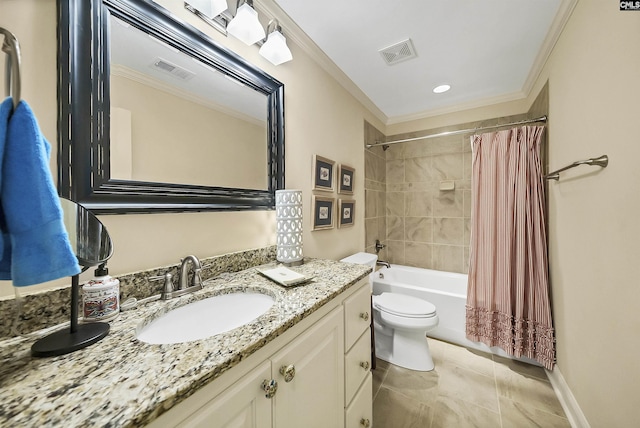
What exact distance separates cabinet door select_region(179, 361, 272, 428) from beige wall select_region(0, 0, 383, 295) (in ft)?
1.94

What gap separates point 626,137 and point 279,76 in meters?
1.63

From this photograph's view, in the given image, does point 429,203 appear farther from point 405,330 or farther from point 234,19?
point 234,19

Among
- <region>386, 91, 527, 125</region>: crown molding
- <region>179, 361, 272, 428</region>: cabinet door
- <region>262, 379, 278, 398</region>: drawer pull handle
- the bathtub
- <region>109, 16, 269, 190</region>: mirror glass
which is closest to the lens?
<region>179, 361, 272, 428</region>: cabinet door

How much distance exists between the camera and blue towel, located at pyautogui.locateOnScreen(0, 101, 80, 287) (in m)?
0.42

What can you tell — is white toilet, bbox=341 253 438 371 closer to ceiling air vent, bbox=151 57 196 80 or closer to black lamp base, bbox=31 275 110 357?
black lamp base, bbox=31 275 110 357

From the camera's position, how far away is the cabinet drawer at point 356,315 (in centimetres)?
97

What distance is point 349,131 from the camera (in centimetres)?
223

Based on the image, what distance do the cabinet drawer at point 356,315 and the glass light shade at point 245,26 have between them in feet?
4.38

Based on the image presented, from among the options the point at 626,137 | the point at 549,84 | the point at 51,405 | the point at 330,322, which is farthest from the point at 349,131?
the point at 51,405

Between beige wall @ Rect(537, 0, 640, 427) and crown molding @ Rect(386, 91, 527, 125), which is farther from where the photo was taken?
crown molding @ Rect(386, 91, 527, 125)

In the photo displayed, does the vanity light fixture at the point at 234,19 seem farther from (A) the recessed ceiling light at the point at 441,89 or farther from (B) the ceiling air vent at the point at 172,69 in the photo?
(A) the recessed ceiling light at the point at 441,89

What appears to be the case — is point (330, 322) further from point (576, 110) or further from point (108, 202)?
point (576, 110)

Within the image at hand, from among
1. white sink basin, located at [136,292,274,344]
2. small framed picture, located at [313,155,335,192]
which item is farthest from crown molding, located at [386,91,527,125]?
white sink basin, located at [136,292,274,344]

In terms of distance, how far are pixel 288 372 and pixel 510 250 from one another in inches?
81.4
